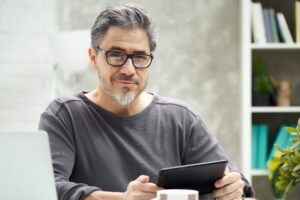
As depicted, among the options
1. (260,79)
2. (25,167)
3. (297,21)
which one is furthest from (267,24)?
(25,167)

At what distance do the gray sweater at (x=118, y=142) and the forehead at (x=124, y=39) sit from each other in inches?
8.9

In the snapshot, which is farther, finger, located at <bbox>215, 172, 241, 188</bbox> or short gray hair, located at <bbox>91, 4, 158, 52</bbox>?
short gray hair, located at <bbox>91, 4, 158, 52</bbox>

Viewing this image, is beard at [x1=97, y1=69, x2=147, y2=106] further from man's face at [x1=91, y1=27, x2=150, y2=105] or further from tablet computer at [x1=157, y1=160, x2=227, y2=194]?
tablet computer at [x1=157, y1=160, x2=227, y2=194]

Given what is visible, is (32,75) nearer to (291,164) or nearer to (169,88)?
(169,88)

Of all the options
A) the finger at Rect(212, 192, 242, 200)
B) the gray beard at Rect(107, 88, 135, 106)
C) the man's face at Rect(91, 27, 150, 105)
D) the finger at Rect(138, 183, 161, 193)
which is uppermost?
the man's face at Rect(91, 27, 150, 105)

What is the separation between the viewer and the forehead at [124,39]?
1.92 meters

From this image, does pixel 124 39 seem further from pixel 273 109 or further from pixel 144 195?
pixel 273 109

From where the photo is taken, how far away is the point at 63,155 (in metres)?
1.82

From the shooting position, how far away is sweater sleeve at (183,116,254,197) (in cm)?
197

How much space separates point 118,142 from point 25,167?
2.28ft

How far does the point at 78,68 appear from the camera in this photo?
Result: 3.21 meters

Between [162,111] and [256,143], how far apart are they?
1.34 metres

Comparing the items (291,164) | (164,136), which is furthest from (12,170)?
(164,136)

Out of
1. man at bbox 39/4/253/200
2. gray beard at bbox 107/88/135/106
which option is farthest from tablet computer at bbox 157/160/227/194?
gray beard at bbox 107/88/135/106
